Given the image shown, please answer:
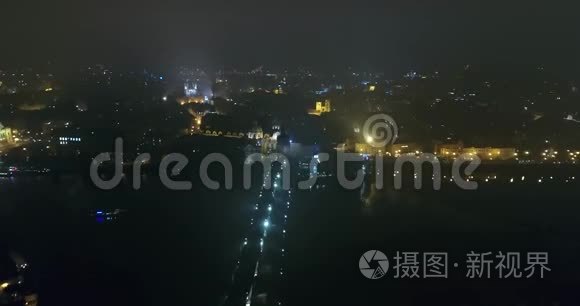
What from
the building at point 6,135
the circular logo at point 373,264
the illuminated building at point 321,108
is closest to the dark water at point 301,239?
the circular logo at point 373,264

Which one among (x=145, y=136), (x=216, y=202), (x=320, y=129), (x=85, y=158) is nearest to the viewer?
(x=216, y=202)

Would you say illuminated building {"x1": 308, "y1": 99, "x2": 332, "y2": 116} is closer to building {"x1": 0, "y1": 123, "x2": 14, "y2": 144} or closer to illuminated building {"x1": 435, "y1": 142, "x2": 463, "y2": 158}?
illuminated building {"x1": 435, "y1": 142, "x2": 463, "y2": 158}

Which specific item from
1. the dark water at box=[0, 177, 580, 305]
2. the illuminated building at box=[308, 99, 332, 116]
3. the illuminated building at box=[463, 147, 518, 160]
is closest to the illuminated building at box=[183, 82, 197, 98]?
the illuminated building at box=[308, 99, 332, 116]

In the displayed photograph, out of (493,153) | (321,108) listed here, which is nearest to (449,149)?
(493,153)

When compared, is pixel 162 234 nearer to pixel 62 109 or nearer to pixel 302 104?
pixel 62 109

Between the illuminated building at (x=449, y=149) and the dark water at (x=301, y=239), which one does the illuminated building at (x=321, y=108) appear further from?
the dark water at (x=301, y=239)

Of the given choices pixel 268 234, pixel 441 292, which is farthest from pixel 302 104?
pixel 441 292
